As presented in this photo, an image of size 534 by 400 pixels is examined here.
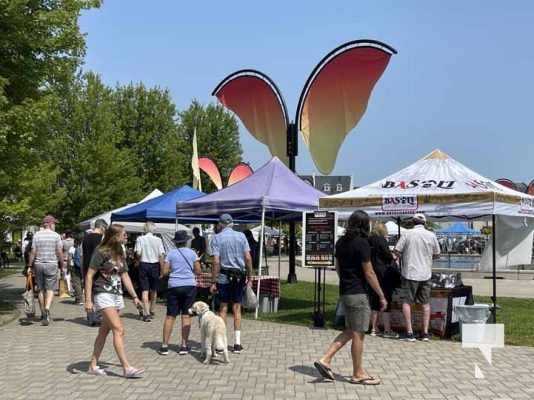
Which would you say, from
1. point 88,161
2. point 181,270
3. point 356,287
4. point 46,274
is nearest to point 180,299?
point 181,270

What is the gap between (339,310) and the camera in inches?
416

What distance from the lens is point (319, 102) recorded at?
19094mm

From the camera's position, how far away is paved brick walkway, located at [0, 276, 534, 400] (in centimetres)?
624

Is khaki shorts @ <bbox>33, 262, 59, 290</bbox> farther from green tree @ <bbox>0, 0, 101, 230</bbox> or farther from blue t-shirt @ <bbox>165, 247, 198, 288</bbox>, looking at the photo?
blue t-shirt @ <bbox>165, 247, 198, 288</bbox>

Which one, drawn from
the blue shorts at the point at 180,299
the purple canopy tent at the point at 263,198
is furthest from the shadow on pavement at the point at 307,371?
the purple canopy tent at the point at 263,198

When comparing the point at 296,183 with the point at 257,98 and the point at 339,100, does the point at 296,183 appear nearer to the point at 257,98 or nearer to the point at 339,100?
the point at 339,100

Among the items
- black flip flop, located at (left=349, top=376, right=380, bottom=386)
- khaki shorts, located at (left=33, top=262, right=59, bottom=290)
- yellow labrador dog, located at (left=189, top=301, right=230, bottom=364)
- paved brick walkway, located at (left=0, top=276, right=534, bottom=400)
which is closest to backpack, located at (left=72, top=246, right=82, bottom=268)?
khaki shorts, located at (left=33, top=262, right=59, bottom=290)

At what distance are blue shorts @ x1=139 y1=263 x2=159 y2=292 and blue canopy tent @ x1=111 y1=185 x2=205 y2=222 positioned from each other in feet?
15.7

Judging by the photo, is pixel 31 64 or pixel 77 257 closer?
pixel 31 64

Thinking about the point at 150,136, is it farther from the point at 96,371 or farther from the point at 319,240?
the point at 96,371

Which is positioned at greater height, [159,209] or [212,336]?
[159,209]

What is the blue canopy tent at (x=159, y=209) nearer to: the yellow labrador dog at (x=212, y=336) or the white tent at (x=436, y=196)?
the white tent at (x=436, y=196)

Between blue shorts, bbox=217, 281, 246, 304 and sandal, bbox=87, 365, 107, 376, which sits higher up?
blue shorts, bbox=217, 281, 246, 304

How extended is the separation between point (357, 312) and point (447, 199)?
4.14 meters
